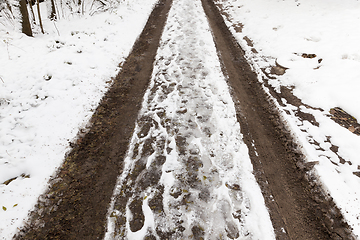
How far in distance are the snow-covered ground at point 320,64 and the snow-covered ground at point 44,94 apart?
655cm

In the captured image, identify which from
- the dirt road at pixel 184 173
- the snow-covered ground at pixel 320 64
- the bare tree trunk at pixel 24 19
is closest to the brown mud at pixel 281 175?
the dirt road at pixel 184 173

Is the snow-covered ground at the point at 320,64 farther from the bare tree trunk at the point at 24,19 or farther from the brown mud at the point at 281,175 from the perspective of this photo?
the bare tree trunk at the point at 24,19

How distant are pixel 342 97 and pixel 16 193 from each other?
943 cm

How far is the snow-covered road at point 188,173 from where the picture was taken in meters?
3.71

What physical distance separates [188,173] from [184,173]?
101 mm

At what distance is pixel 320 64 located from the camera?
7.43 metres

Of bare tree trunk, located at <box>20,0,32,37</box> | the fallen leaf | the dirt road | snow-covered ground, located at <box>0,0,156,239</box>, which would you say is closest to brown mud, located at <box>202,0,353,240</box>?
the dirt road

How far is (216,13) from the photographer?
1358 cm

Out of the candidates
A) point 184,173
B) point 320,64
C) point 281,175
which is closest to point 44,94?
point 184,173

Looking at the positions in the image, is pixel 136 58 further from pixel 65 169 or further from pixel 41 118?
pixel 65 169

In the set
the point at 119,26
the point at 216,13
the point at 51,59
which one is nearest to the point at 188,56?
the point at 119,26

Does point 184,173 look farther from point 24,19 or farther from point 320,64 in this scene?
point 24,19

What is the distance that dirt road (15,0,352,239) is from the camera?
3695mm

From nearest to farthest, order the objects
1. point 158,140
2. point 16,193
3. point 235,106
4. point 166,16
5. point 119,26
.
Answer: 1. point 16,193
2. point 158,140
3. point 235,106
4. point 119,26
5. point 166,16
